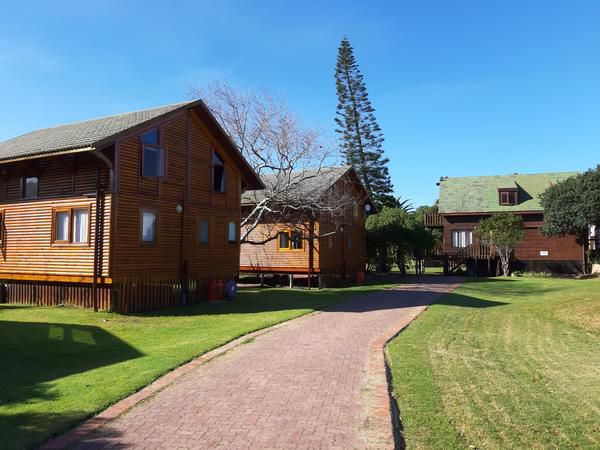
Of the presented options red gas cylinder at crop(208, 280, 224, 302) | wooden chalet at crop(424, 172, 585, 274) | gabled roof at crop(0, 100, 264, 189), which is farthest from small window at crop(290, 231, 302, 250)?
wooden chalet at crop(424, 172, 585, 274)

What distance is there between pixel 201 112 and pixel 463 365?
45.2 ft

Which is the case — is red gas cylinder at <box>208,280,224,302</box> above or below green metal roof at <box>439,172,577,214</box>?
below

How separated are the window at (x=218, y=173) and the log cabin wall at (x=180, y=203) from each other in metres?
0.20

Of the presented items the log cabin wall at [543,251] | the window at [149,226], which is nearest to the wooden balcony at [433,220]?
the log cabin wall at [543,251]

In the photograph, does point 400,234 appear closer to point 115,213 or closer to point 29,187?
point 115,213

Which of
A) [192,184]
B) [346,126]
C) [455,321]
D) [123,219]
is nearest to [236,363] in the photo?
[455,321]

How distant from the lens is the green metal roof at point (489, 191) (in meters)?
42.0

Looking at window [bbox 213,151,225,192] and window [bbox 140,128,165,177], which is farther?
window [bbox 213,151,225,192]

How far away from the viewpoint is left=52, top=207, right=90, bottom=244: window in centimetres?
1540

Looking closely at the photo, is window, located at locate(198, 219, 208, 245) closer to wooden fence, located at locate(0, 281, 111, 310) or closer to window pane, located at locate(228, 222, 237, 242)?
window pane, located at locate(228, 222, 237, 242)

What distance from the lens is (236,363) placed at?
823cm

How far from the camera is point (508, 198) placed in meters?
42.0

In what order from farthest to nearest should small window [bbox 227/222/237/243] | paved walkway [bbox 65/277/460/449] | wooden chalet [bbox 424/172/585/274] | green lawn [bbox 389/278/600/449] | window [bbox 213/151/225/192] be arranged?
wooden chalet [bbox 424/172/585/274]
small window [bbox 227/222/237/243]
window [bbox 213/151/225/192]
green lawn [bbox 389/278/600/449]
paved walkway [bbox 65/277/460/449]

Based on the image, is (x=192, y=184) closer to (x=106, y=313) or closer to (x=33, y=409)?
(x=106, y=313)
